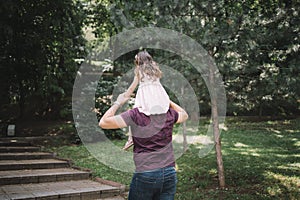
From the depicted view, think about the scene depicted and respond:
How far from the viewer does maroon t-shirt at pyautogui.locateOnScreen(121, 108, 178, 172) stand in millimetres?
2055

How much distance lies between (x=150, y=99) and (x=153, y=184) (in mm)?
527

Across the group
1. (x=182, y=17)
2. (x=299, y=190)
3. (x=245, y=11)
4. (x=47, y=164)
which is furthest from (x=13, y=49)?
(x=299, y=190)

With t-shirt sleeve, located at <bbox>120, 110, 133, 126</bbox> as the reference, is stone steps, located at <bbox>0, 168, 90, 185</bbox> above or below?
below

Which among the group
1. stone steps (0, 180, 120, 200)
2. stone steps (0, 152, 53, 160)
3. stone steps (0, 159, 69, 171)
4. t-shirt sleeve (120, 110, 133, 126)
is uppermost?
t-shirt sleeve (120, 110, 133, 126)

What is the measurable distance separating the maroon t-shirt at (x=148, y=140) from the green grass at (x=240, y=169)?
296 cm

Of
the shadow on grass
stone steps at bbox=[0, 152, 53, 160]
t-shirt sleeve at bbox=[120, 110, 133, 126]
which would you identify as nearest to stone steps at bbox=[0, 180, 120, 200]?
the shadow on grass

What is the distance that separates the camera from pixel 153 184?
2.05m

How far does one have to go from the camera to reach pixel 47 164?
6566 mm

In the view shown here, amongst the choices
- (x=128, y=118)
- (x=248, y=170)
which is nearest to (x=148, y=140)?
(x=128, y=118)

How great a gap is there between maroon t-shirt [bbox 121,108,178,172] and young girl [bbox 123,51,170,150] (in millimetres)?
44

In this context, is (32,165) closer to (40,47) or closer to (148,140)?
(40,47)

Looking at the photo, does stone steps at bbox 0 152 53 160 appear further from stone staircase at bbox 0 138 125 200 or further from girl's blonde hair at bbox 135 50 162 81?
girl's blonde hair at bbox 135 50 162 81

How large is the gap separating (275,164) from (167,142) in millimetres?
5676

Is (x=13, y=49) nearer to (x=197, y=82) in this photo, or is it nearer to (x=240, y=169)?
(x=197, y=82)
